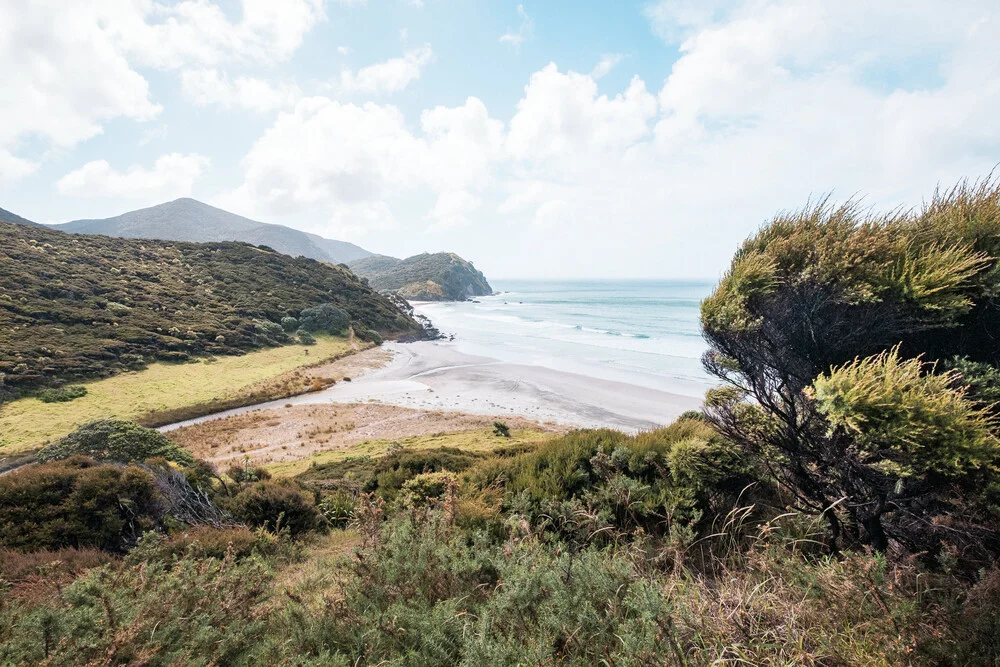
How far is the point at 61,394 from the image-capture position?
70.3 feet

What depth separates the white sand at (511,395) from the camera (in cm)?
2219

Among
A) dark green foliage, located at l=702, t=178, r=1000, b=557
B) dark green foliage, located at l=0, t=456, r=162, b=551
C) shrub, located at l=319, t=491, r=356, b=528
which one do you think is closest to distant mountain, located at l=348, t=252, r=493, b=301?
shrub, located at l=319, t=491, r=356, b=528

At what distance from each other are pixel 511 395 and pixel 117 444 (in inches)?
758

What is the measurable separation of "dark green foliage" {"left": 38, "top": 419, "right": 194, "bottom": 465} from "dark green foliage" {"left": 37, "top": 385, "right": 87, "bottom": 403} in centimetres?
1299

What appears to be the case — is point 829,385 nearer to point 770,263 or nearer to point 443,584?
point 770,263

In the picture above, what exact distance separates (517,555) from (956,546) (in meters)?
3.98

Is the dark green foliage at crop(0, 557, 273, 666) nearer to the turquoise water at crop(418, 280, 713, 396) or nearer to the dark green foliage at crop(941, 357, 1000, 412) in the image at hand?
the dark green foliage at crop(941, 357, 1000, 412)

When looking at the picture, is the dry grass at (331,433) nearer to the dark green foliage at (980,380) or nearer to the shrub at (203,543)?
the shrub at (203,543)

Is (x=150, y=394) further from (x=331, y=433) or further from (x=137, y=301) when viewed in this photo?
(x=137, y=301)

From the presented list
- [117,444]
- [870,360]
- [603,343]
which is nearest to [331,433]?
[117,444]

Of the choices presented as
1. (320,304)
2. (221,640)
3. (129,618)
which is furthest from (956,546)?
(320,304)

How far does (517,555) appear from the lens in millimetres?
3709

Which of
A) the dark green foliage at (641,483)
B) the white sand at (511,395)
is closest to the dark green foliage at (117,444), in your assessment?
the white sand at (511,395)

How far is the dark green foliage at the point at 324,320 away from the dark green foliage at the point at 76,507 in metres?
39.2
